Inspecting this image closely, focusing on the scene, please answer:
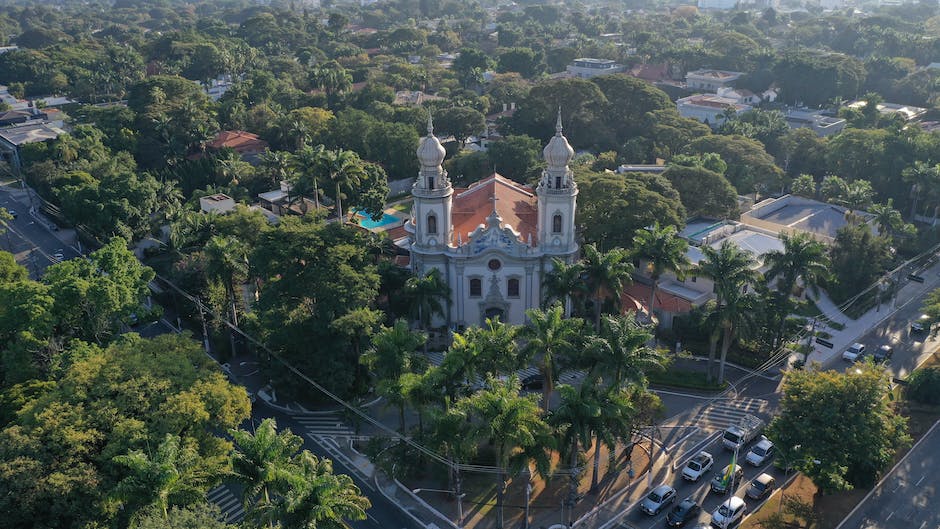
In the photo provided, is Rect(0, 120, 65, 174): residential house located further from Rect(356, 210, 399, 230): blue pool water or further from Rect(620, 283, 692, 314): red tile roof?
Rect(620, 283, 692, 314): red tile roof

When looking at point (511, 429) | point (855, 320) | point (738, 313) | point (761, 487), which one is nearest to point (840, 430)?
point (761, 487)

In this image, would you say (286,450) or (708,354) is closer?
(286,450)

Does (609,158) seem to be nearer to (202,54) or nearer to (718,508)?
(718,508)

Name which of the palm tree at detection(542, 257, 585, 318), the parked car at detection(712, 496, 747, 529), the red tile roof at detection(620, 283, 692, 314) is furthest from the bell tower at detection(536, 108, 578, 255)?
the parked car at detection(712, 496, 747, 529)

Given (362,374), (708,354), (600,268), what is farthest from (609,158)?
(362,374)

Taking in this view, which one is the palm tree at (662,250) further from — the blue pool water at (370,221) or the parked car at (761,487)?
the blue pool water at (370,221)

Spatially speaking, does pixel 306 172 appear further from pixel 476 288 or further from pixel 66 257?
pixel 66 257

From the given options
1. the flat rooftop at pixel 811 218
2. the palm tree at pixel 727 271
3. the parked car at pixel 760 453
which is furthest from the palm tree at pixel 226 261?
the flat rooftop at pixel 811 218
